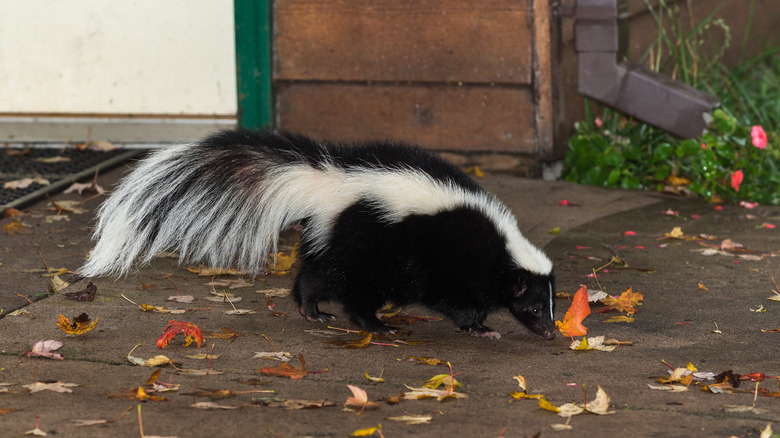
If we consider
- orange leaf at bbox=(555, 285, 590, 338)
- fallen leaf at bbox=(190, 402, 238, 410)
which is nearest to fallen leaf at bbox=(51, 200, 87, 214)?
fallen leaf at bbox=(190, 402, 238, 410)

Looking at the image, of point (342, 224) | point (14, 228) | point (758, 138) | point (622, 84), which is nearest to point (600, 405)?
point (342, 224)

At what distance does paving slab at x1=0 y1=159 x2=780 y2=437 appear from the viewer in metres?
2.79

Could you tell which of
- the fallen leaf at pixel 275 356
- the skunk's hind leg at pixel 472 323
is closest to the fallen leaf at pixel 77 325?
the fallen leaf at pixel 275 356

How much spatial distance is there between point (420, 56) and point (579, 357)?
3303 millimetres

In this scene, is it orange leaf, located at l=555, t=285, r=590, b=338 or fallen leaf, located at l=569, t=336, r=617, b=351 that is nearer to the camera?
fallen leaf, located at l=569, t=336, r=617, b=351

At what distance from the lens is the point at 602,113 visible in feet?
22.5

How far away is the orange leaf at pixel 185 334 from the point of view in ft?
11.3

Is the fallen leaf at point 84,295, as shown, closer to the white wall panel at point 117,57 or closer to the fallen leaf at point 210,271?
the fallen leaf at point 210,271

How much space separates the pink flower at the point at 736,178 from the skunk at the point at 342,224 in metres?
2.68

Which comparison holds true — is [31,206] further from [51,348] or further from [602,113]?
[602,113]

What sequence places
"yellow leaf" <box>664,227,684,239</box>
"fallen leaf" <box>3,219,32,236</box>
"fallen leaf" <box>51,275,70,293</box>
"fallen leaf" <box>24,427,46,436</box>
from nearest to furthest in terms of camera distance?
"fallen leaf" <box>24,427,46,436</box>, "fallen leaf" <box>51,275,70,293</box>, "fallen leaf" <box>3,219,32,236</box>, "yellow leaf" <box>664,227,684,239</box>

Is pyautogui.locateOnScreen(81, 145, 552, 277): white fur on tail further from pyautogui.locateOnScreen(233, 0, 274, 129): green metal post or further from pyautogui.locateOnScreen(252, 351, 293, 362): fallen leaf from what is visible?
pyautogui.locateOnScreen(233, 0, 274, 129): green metal post

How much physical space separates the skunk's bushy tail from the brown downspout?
9.52ft

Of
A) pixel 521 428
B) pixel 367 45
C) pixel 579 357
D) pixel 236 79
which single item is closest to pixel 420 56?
pixel 367 45
